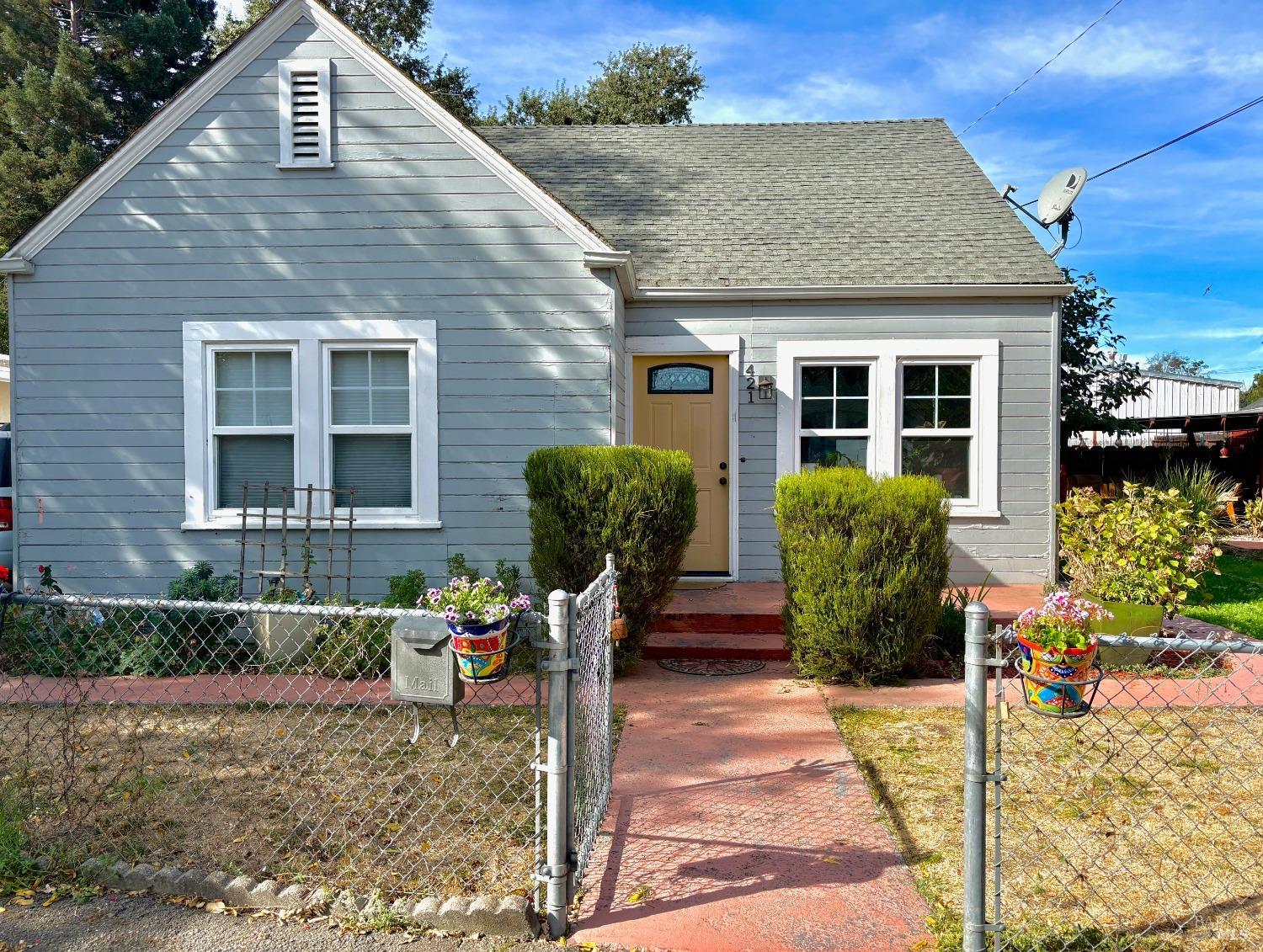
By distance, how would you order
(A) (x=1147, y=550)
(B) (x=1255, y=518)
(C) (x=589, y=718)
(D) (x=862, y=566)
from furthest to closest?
(B) (x=1255, y=518) < (A) (x=1147, y=550) < (D) (x=862, y=566) < (C) (x=589, y=718)

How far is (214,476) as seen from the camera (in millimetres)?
7590

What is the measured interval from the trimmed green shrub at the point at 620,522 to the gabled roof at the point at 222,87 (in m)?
2.24

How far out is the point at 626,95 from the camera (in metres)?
23.8

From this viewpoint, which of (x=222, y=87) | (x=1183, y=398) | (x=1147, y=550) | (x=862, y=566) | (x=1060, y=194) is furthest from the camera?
(x=1183, y=398)

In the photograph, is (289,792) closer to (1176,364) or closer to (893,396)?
A: (893,396)

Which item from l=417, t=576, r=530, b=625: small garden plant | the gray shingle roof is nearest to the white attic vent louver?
the gray shingle roof

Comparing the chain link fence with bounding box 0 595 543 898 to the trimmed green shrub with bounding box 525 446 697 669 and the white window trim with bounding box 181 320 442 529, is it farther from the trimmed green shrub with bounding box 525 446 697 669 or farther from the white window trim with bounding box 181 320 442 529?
the white window trim with bounding box 181 320 442 529

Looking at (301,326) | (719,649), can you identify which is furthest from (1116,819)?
(301,326)

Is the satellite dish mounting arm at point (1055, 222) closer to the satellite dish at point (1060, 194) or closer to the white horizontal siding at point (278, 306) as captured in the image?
the satellite dish at point (1060, 194)

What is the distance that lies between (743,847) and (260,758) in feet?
8.95

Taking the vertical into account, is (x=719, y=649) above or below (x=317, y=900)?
above

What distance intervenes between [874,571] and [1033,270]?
478cm

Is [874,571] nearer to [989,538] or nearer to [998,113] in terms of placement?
[989,538]

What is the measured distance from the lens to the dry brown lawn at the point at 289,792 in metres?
3.42
